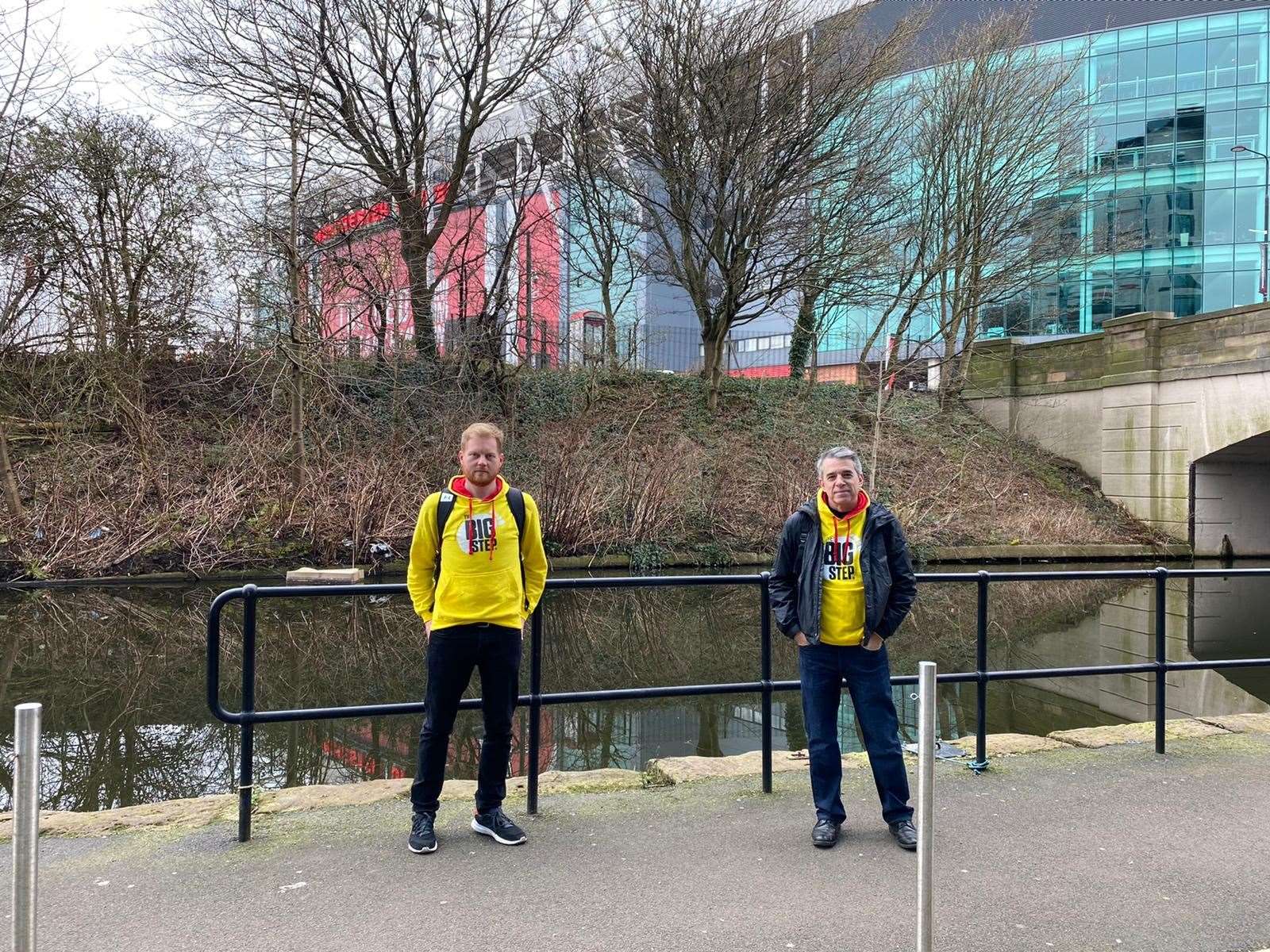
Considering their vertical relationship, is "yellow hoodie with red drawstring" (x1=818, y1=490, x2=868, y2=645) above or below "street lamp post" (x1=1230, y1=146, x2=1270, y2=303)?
below

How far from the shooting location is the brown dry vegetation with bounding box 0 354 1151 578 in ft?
46.7

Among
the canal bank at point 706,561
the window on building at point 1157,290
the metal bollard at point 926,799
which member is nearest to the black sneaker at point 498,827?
the metal bollard at point 926,799

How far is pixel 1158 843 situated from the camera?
12.7ft

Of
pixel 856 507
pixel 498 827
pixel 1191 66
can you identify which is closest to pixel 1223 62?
pixel 1191 66

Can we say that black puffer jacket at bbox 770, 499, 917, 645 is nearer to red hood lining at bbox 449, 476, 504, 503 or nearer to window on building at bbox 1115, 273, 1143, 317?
red hood lining at bbox 449, 476, 504, 503

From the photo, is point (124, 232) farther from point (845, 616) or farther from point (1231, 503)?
point (1231, 503)

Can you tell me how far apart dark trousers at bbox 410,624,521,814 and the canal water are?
2116 millimetres

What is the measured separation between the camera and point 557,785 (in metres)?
4.70

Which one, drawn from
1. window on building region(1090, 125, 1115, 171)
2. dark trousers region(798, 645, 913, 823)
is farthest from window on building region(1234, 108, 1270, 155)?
dark trousers region(798, 645, 913, 823)

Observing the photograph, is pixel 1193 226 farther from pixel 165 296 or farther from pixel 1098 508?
pixel 165 296

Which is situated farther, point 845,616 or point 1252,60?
point 1252,60

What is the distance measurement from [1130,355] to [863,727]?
21323mm

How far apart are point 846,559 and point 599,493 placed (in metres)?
12.8

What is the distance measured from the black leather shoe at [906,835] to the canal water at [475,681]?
2.62m
